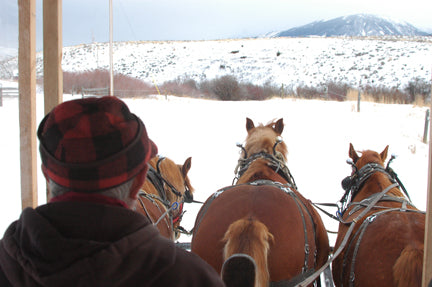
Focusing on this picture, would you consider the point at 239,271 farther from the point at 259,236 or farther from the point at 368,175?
the point at 368,175

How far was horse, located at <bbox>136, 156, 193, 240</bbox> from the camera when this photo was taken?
2.83 m

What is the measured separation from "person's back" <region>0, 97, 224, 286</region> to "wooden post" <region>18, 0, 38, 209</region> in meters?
1.57

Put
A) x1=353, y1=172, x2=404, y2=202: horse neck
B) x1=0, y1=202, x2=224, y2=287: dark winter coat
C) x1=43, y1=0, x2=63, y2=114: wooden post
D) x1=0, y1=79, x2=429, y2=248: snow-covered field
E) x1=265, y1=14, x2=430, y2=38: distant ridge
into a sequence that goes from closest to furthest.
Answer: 1. x1=0, y1=202, x2=224, y2=287: dark winter coat
2. x1=43, y1=0, x2=63, y2=114: wooden post
3. x1=353, y1=172, x2=404, y2=202: horse neck
4. x1=0, y1=79, x2=429, y2=248: snow-covered field
5. x1=265, y1=14, x2=430, y2=38: distant ridge

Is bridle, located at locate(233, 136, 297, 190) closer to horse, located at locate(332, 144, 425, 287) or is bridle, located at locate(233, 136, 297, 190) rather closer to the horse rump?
horse, located at locate(332, 144, 425, 287)

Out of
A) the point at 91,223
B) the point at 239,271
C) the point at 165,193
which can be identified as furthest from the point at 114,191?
the point at 165,193

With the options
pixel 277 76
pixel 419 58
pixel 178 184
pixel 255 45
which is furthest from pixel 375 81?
pixel 178 184

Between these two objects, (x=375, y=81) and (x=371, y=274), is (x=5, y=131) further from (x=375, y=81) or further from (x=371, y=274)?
(x=375, y=81)

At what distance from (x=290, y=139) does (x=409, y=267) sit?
31.3 ft

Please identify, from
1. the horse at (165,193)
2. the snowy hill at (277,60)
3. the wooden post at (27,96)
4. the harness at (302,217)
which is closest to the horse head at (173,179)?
the horse at (165,193)

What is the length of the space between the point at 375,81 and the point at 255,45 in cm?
2041

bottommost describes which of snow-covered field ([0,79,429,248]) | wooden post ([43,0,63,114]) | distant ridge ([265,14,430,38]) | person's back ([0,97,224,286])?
snow-covered field ([0,79,429,248])

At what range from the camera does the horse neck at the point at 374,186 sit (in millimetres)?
3004

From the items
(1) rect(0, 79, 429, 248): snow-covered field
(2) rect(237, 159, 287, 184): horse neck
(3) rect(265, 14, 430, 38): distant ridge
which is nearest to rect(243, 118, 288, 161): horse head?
(2) rect(237, 159, 287, 184): horse neck

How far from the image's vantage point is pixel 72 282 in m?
0.78
